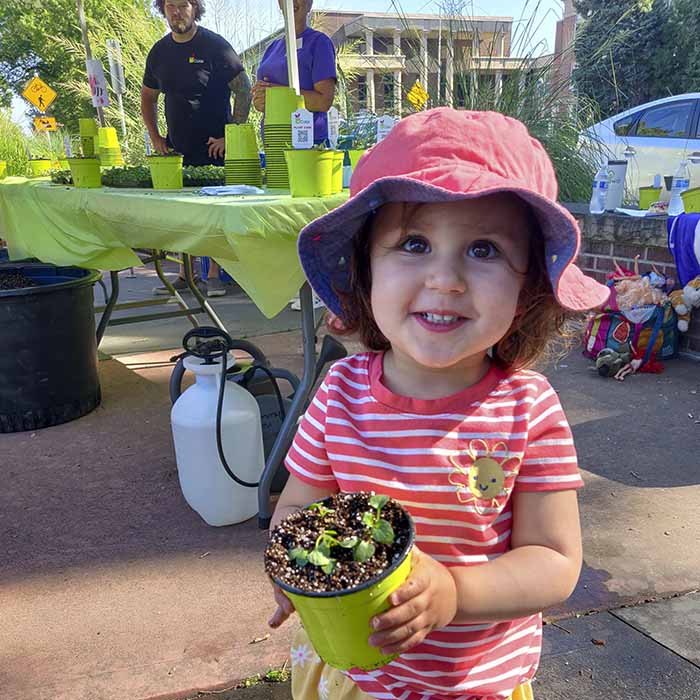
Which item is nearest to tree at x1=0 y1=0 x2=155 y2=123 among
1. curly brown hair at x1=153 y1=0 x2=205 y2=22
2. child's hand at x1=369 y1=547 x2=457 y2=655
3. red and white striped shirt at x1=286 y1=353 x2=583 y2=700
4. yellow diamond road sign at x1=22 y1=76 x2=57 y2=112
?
yellow diamond road sign at x1=22 y1=76 x2=57 y2=112

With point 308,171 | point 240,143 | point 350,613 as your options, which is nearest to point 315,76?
point 240,143

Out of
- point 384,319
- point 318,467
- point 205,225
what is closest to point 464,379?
point 384,319

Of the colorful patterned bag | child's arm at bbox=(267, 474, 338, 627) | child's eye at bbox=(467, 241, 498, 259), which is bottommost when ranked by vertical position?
the colorful patterned bag

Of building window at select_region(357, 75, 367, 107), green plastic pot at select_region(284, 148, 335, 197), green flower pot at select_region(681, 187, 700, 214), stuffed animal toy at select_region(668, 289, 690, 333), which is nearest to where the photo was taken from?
green plastic pot at select_region(284, 148, 335, 197)

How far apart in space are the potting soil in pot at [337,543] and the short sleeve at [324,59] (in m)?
3.72

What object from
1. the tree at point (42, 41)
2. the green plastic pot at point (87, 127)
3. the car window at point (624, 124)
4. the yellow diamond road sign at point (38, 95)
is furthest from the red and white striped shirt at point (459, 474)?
the tree at point (42, 41)

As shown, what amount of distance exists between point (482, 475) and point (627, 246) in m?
4.06

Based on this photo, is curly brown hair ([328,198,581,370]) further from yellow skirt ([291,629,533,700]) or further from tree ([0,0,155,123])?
tree ([0,0,155,123])

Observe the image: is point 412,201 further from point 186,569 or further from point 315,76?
point 315,76

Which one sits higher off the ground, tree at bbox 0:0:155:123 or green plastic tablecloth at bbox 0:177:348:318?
tree at bbox 0:0:155:123

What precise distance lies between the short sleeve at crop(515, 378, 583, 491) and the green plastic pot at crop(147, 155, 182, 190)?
2.62 metres

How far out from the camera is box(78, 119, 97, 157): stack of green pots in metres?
4.15

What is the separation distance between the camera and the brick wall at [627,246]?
4391 millimetres

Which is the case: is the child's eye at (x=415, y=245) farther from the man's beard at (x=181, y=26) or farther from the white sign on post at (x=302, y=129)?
the man's beard at (x=181, y=26)
